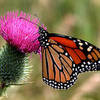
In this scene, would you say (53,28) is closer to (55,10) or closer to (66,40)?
(55,10)

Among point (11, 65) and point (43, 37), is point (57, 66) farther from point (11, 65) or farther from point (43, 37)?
point (11, 65)

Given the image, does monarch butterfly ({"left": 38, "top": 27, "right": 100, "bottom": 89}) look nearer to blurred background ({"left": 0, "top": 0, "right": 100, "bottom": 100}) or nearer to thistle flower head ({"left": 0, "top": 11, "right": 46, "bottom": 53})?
thistle flower head ({"left": 0, "top": 11, "right": 46, "bottom": 53})

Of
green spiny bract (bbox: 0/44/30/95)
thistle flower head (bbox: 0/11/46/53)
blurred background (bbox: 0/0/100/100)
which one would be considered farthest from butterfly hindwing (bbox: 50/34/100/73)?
blurred background (bbox: 0/0/100/100)

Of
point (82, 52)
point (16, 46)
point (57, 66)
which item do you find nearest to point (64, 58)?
point (57, 66)

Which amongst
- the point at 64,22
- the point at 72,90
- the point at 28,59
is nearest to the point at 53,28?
the point at 64,22

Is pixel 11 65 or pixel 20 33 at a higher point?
pixel 20 33

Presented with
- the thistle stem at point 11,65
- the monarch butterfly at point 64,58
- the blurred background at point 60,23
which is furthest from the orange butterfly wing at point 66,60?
the blurred background at point 60,23

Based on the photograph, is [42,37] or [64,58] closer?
[42,37]
